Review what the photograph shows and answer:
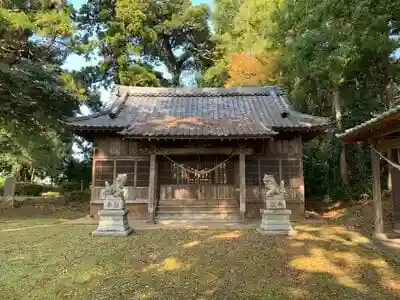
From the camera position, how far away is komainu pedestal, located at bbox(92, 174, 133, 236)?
9.85 m

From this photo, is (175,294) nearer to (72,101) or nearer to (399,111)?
(399,111)

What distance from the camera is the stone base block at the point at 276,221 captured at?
986 cm

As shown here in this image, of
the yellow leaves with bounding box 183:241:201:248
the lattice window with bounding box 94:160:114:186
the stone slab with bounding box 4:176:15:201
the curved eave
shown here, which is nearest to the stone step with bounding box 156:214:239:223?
the lattice window with bounding box 94:160:114:186

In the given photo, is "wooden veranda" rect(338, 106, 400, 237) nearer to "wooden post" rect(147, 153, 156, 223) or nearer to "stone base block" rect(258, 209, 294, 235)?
"stone base block" rect(258, 209, 294, 235)

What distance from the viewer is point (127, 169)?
1331 centimetres

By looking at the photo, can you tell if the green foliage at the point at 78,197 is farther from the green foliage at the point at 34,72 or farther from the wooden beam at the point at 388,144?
the wooden beam at the point at 388,144

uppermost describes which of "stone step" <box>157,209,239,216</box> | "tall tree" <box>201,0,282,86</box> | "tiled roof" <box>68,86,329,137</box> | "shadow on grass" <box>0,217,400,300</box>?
"tall tree" <box>201,0,282,86</box>

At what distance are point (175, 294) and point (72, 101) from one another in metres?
12.4

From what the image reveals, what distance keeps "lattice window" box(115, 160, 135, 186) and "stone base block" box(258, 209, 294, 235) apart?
18.3 ft

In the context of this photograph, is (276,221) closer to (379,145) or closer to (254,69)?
(379,145)

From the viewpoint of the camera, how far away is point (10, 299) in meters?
5.24

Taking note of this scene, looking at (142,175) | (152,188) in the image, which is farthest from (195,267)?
(142,175)

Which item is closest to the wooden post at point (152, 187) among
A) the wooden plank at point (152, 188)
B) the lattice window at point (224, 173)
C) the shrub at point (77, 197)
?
the wooden plank at point (152, 188)

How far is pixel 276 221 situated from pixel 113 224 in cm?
474
